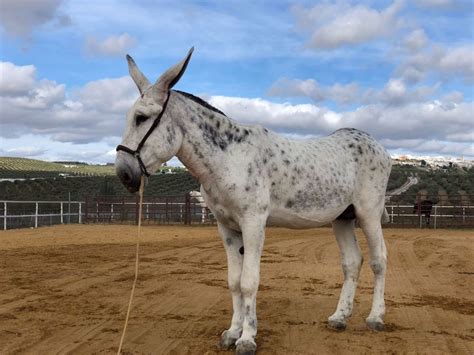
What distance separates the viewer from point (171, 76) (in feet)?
12.9

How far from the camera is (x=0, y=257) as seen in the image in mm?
11742

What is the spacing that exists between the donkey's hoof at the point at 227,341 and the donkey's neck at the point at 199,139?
1329 millimetres

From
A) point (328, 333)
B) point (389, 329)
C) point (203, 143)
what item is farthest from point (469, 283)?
point (203, 143)

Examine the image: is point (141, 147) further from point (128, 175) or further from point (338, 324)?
point (338, 324)

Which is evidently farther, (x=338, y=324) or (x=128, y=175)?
(x=338, y=324)

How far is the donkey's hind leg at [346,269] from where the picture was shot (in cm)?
531

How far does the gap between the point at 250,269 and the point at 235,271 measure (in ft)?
1.12

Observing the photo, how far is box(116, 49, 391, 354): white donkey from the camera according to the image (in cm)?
398

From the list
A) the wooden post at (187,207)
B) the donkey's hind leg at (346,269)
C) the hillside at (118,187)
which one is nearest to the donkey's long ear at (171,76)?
the donkey's hind leg at (346,269)

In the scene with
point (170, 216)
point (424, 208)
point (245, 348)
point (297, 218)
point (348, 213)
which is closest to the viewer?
point (245, 348)

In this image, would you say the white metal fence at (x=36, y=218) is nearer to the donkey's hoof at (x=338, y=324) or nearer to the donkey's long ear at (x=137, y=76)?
the donkey's hoof at (x=338, y=324)

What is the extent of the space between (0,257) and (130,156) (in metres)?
9.28

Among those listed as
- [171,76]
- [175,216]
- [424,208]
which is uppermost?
[171,76]

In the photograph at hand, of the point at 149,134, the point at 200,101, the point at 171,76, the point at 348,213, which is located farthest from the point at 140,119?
the point at 348,213
